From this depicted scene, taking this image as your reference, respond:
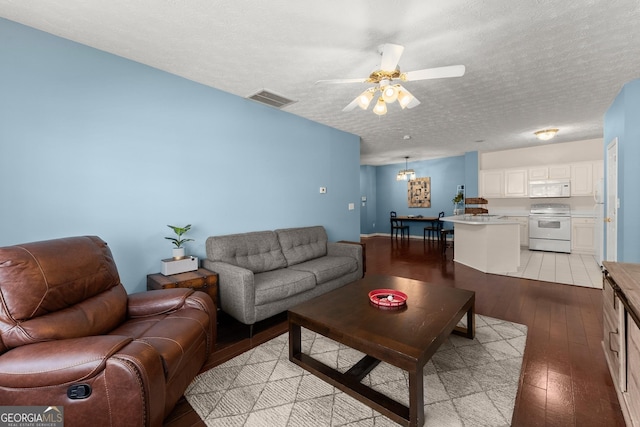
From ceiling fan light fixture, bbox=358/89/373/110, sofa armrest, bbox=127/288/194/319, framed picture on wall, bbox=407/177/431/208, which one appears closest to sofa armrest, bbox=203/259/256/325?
sofa armrest, bbox=127/288/194/319

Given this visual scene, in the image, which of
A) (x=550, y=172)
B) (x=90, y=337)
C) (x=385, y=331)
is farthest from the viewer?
(x=550, y=172)

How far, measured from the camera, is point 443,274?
4645 millimetres

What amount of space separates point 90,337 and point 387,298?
6.13 feet

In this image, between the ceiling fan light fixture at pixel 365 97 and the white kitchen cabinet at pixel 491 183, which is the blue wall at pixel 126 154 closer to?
the ceiling fan light fixture at pixel 365 97

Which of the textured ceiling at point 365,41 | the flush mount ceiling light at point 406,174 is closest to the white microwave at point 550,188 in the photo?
the flush mount ceiling light at point 406,174

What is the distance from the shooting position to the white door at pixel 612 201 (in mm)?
3572

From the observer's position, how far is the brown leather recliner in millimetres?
1211

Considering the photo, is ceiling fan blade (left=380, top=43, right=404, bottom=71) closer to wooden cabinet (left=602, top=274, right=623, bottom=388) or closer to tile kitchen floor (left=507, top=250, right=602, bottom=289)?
wooden cabinet (left=602, top=274, right=623, bottom=388)

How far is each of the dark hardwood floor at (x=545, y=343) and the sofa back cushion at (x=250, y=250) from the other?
63cm

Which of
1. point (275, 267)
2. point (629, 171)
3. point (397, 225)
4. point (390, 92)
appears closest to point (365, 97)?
point (390, 92)

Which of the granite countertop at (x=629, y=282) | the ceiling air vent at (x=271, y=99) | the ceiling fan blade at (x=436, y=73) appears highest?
the ceiling air vent at (x=271, y=99)

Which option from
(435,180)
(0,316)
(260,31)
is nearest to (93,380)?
(0,316)

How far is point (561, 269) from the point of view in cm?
477

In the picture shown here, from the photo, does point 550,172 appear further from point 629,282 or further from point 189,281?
point 189,281
